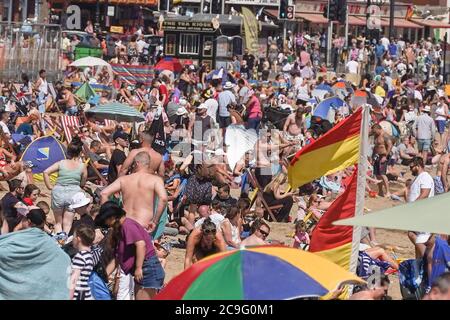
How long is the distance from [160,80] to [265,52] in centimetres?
1634

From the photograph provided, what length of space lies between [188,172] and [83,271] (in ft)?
21.7

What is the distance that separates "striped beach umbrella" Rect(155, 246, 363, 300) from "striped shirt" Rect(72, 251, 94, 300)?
1.77 metres

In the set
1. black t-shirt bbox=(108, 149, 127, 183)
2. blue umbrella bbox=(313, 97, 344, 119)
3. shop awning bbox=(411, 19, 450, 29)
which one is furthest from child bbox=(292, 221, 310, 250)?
shop awning bbox=(411, 19, 450, 29)

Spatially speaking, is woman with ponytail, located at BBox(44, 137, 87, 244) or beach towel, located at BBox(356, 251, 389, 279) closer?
beach towel, located at BBox(356, 251, 389, 279)

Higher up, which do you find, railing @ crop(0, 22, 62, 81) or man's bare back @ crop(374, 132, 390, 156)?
railing @ crop(0, 22, 62, 81)

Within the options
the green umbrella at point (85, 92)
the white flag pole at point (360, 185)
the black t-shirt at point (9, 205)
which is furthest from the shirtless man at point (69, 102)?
the white flag pole at point (360, 185)

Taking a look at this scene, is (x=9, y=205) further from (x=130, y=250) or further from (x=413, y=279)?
(x=413, y=279)

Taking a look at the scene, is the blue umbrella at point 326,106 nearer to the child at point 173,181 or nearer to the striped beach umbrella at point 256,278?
the child at point 173,181

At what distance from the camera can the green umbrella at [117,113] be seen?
61.9 feet

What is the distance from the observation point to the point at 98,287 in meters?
8.77

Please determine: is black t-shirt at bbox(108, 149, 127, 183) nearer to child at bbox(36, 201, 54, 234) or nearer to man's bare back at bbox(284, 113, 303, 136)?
child at bbox(36, 201, 54, 234)

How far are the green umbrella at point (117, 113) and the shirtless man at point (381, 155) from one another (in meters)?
3.56

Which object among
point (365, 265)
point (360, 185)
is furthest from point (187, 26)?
point (360, 185)

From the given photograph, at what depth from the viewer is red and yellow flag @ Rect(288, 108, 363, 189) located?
10.0 metres
